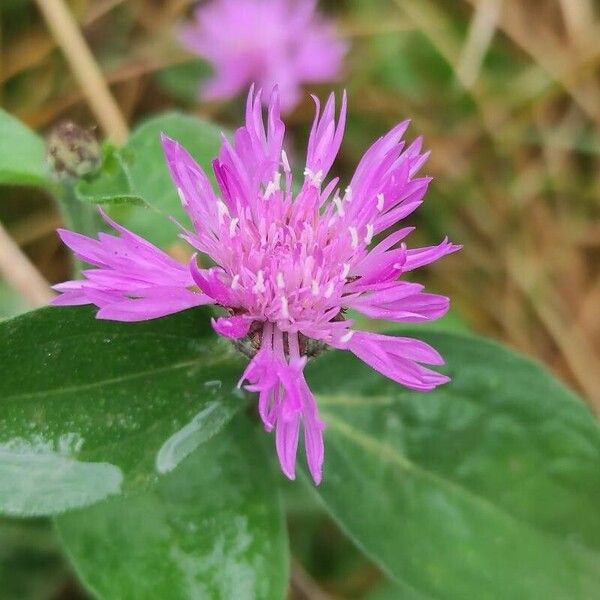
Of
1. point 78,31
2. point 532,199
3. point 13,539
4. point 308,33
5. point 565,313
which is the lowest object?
point 565,313

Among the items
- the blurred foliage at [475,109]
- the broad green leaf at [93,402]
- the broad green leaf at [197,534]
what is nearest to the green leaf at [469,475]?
the broad green leaf at [197,534]

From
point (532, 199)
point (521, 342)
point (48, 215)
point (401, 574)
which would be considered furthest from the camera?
point (532, 199)

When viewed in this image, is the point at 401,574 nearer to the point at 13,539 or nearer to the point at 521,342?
the point at 13,539

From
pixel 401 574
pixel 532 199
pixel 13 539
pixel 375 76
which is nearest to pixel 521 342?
pixel 532 199

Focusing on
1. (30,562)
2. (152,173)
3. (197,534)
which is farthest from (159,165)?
(30,562)

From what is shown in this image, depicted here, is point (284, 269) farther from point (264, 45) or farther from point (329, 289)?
point (264, 45)

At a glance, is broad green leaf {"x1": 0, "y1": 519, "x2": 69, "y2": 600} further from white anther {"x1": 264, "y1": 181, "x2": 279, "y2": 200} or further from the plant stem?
white anther {"x1": 264, "y1": 181, "x2": 279, "y2": 200}
